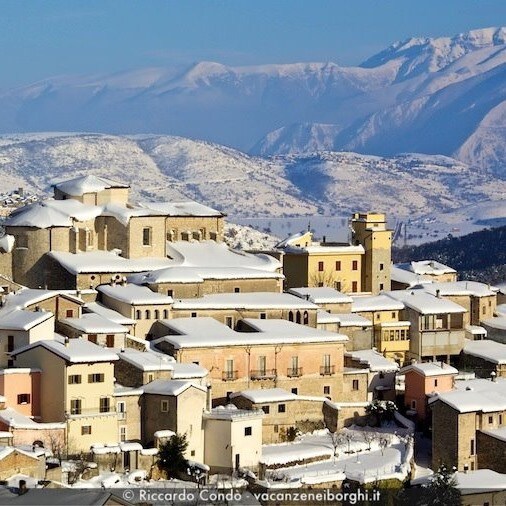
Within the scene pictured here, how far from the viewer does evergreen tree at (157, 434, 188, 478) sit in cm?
4266

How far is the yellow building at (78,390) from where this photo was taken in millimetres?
42469

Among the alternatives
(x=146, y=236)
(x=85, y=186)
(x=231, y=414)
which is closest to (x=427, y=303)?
(x=146, y=236)

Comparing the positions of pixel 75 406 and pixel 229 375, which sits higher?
pixel 75 406

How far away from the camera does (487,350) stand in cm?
5559

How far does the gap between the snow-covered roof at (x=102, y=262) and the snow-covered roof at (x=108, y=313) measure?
1.93 metres

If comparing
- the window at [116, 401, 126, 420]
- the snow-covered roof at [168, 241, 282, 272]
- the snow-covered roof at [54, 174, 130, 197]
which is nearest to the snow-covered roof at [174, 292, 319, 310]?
the snow-covered roof at [168, 241, 282, 272]

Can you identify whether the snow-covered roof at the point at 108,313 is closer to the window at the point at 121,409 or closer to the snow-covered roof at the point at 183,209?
the window at the point at 121,409

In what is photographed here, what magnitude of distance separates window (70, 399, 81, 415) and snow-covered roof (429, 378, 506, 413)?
10267 millimetres

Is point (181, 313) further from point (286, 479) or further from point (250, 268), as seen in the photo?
point (286, 479)

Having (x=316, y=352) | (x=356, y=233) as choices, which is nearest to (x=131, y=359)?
(x=316, y=352)

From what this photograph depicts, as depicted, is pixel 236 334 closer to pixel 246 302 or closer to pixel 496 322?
pixel 246 302

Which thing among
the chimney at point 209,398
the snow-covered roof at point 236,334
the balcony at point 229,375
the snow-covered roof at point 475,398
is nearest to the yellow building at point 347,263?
the snow-covered roof at point 236,334

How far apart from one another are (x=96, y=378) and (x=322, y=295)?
45.8 feet

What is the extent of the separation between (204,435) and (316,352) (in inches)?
259
